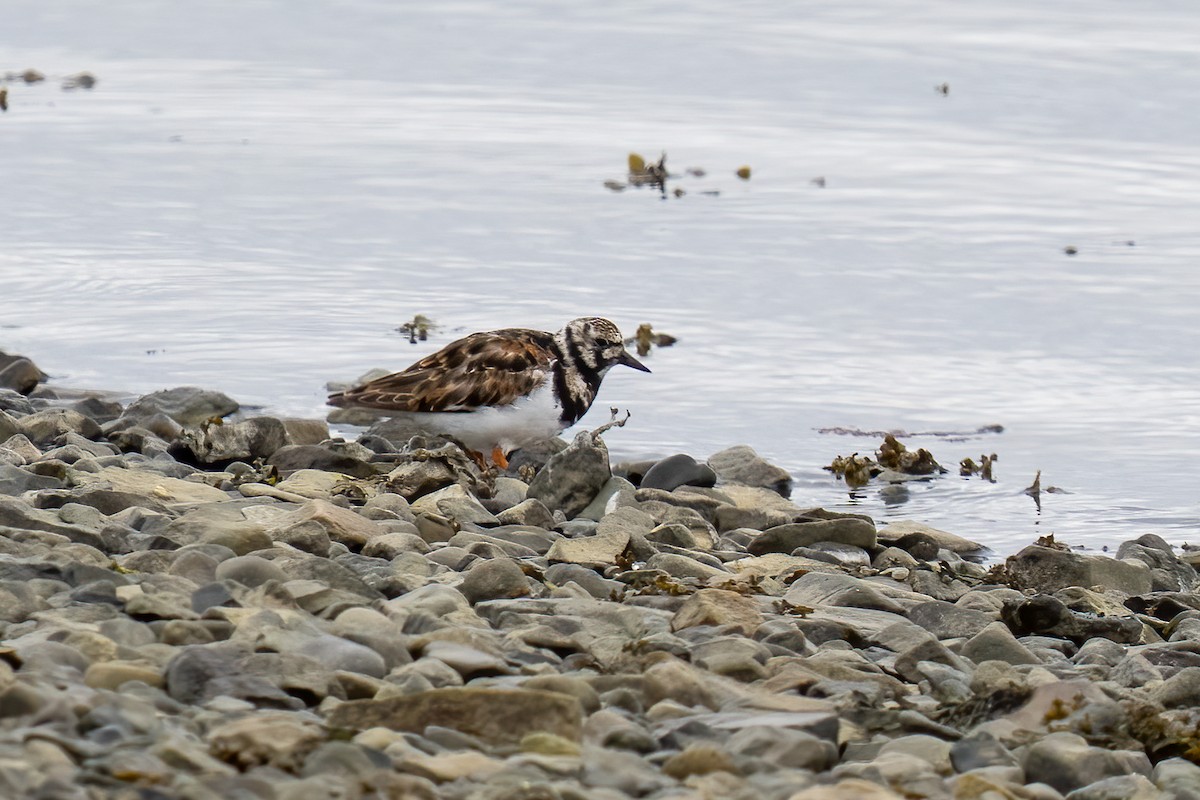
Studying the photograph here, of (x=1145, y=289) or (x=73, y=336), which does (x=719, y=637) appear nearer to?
(x=73, y=336)

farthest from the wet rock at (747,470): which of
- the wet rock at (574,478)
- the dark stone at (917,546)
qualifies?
the wet rock at (574,478)

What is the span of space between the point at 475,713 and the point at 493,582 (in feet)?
4.66

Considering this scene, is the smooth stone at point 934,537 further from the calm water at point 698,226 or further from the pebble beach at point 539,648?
the calm water at point 698,226

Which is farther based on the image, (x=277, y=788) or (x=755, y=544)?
(x=755, y=544)

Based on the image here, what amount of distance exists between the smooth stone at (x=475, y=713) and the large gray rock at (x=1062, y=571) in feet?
Result: 11.5

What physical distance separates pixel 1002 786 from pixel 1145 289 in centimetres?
1065

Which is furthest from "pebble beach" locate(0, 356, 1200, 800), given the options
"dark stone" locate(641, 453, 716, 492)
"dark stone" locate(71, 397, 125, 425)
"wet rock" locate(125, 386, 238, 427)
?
"dark stone" locate(71, 397, 125, 425)

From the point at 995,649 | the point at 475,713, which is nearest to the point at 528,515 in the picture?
the point at 995,649

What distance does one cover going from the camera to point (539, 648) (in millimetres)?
5055

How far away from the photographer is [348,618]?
4.96 metres

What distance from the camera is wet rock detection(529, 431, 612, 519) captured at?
798cm

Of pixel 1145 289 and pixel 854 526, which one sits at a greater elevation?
pixel 1145 289

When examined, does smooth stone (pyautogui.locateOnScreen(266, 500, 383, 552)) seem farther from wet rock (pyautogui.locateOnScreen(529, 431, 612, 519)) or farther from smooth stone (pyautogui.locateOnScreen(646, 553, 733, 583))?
wet rock (pyautogui.locateOnScreen(529, 431, 612, 519))

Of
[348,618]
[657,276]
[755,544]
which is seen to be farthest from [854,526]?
[657,276]
